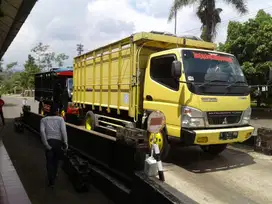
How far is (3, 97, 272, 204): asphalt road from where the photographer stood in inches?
211

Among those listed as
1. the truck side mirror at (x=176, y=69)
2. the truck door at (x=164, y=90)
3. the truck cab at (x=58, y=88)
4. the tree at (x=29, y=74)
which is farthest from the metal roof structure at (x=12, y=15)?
the tree at (x=29, y=74)

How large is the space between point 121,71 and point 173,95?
2574 millimetres

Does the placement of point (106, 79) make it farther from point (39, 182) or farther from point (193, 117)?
point (39, 182)

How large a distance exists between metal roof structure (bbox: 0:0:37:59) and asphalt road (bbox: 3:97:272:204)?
3544 millimetres

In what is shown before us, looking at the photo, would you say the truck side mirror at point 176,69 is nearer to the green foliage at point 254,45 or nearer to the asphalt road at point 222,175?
the asphalt road at point 222,175

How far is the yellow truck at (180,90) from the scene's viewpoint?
659cm

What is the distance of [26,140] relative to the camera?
37.4ft

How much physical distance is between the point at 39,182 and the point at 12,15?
12.2 feet

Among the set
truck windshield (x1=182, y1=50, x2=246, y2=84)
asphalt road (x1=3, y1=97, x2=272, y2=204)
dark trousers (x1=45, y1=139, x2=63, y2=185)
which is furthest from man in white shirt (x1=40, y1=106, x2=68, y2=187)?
truck windshield (x1=182, y1=50, x2=246, y2=84)

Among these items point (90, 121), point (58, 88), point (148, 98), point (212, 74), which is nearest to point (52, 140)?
point (148, 98)

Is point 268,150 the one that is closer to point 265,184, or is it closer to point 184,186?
point 265,184

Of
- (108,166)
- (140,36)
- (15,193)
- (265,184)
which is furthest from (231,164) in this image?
(15,193)

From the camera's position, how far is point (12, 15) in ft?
22.7

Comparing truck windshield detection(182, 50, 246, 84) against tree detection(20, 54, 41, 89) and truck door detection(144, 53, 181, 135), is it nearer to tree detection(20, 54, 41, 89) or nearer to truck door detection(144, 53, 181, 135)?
truck door detection(144, 53, 181, 135)
